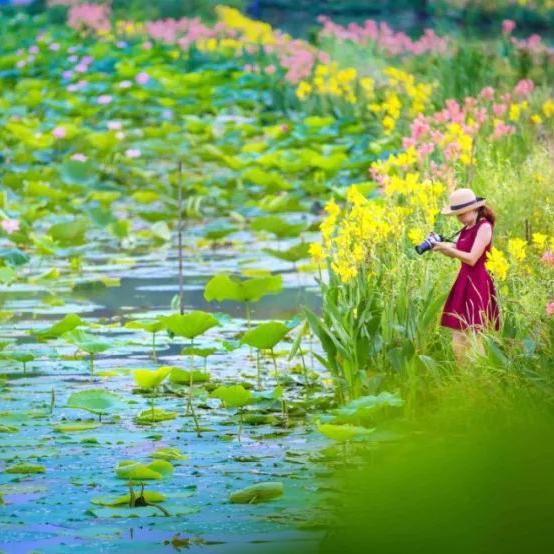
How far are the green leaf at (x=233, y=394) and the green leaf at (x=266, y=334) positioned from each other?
0.53 meters

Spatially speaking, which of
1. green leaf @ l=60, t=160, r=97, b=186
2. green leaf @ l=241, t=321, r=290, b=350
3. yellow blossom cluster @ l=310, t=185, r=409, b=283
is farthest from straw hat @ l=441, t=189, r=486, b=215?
green leaf @ l=60, t=160, r=97, b=186

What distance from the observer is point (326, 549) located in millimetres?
1223

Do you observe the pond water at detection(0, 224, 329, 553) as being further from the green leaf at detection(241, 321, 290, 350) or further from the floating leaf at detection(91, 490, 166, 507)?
the green leaf at detection(241, 321, 290, 350)

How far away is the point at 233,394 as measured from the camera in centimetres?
481

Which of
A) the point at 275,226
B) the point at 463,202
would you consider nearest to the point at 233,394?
the point at 463,202

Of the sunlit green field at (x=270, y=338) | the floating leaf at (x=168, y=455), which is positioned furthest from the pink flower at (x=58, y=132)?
the floating leaf at (x=168, y=455)

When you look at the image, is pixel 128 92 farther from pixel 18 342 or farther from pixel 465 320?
pixel 465 320

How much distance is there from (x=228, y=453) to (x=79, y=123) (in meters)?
10.6

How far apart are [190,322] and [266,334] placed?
12.8 inches

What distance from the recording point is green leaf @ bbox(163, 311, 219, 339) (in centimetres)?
544

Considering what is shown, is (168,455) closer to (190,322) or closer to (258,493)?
(258,493)

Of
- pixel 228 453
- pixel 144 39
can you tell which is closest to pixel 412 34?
pixel 144 39

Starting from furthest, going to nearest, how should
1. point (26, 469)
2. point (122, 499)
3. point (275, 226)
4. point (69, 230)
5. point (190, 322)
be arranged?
point (69, 230)
point (275, 226)
point (190, 322)
point (26, 469)
point (122, 499)

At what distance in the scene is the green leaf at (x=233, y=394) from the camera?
4.79 m
